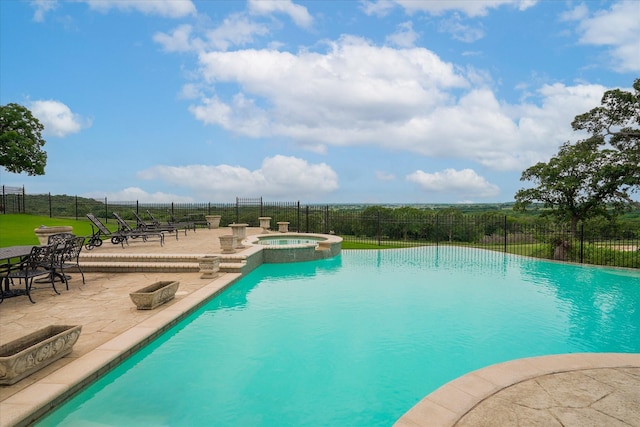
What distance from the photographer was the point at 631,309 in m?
7.39

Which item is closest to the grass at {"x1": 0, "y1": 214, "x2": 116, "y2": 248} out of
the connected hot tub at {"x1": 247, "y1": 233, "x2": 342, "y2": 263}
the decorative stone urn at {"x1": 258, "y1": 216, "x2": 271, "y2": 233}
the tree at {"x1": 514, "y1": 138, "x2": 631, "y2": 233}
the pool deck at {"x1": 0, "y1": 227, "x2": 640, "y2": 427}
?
the connected hot tub at {"x1": 247, "y1": 233, "x2": 342, "y2": 263}

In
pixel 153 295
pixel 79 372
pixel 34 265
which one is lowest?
pixel 79 372

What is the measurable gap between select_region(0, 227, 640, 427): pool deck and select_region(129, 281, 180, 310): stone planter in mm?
204

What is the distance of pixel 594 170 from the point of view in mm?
14984

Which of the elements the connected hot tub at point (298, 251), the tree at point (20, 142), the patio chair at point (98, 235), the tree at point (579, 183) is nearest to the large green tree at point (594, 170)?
the tree at point (579, 183)

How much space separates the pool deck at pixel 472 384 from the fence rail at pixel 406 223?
11840 millimetres

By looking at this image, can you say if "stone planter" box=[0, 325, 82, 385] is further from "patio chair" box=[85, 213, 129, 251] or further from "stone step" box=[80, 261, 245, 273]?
"patio chair" box=[85, 213, 129, 251]

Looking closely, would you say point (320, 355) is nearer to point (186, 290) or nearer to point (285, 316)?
point (285, 316)

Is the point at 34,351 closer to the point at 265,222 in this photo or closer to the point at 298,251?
the point at 298,251

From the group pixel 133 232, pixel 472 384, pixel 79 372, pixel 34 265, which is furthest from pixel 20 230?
pixel 472 384

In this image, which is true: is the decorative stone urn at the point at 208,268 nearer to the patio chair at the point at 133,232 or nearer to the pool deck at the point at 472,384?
the pool deck at the point at 472,384

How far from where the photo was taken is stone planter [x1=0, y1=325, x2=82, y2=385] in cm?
341

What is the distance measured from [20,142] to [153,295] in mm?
27787

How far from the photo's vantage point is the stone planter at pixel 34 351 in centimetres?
341
